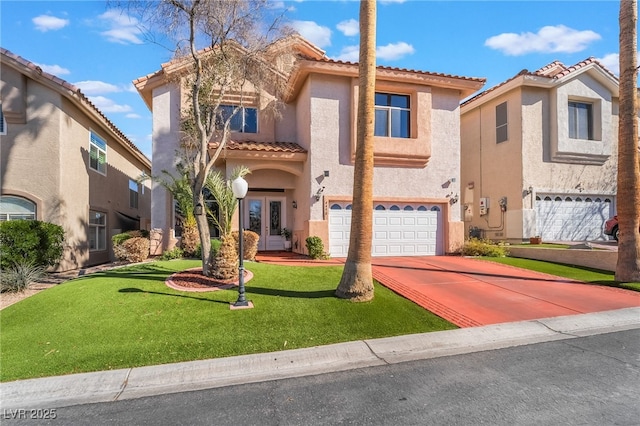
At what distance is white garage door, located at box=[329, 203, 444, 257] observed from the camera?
1344 centimetres

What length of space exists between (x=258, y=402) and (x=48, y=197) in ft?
43.1

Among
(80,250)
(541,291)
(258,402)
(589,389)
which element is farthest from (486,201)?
(80,250)

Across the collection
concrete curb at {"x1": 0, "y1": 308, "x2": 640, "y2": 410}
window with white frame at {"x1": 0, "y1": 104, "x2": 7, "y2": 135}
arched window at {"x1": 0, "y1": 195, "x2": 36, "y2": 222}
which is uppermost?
window with white frame at {"x1": 0, "y1": 104, "x2": 7, "y2": 135}

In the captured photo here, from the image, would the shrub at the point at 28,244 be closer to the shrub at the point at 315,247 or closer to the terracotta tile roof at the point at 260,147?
the terracotta tile roof at the point at 260,147

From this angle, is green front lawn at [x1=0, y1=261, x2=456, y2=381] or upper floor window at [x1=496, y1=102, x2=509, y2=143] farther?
upper floor window at [x1=496, y1=102, x2=509, y2=143]

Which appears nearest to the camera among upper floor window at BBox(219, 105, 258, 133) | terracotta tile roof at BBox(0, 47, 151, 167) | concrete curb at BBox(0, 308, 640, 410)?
concrete curb at BBox(0, 308, 640, 410)

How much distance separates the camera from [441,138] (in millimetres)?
14492

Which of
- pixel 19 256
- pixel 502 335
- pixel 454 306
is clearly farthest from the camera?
pixel 19 256

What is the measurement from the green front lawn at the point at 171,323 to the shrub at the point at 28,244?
9.46ft

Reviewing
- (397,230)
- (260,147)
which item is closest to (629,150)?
(397,230)

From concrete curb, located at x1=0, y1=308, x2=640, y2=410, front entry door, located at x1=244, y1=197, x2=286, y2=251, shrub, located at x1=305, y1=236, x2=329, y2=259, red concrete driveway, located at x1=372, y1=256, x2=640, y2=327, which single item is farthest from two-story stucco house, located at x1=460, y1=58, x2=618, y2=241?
concrete curb, located at x1=0, y1=308, x2=640, y2=410

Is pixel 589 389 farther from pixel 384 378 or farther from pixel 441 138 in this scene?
pixel 441 138

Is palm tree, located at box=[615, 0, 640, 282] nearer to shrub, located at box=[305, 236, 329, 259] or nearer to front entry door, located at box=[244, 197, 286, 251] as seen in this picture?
shrub, located at box=[305, 236, 329, 259]

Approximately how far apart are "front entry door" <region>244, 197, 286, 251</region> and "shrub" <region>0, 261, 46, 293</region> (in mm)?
7697
